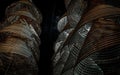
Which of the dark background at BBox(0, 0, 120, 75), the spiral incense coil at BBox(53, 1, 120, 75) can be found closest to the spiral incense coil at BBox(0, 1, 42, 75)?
the spiral incense coil at BBox(53, 1, 120, 75)

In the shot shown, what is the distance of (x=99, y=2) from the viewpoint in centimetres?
121

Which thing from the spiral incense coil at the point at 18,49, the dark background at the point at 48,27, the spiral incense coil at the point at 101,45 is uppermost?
the spiral incense coil at the point at 101,45

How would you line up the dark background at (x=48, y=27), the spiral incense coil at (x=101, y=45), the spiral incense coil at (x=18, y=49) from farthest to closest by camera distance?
the dark background at (x=48, y=27), the spiral incense coil at (x=18, y=49), the spiral incense coil at (x=101, y=45)

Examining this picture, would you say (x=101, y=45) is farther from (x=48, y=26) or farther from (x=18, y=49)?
(x=48, y=26)

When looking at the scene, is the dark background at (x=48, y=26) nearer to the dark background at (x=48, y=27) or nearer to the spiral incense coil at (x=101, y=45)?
the dark background at (x=48, y=27)

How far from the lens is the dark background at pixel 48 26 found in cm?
262

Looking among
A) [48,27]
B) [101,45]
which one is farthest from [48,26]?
[101,45]

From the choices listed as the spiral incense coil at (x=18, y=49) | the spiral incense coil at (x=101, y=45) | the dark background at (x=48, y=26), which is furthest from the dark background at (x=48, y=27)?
the spiral incense coil at (x=101, y=45)

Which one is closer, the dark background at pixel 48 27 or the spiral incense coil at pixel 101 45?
the spiral incense coil at pixel 101 45

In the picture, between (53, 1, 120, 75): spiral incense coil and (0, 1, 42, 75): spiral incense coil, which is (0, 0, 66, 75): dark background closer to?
(0, 1, 42, 75): spiral incense coil

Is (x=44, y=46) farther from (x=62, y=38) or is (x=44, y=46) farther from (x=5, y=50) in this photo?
(x=5, y=50)

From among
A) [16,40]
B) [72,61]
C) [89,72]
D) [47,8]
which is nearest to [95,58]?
[89,72]

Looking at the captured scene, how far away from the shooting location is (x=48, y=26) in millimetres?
2861

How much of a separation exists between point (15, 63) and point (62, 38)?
54cm
